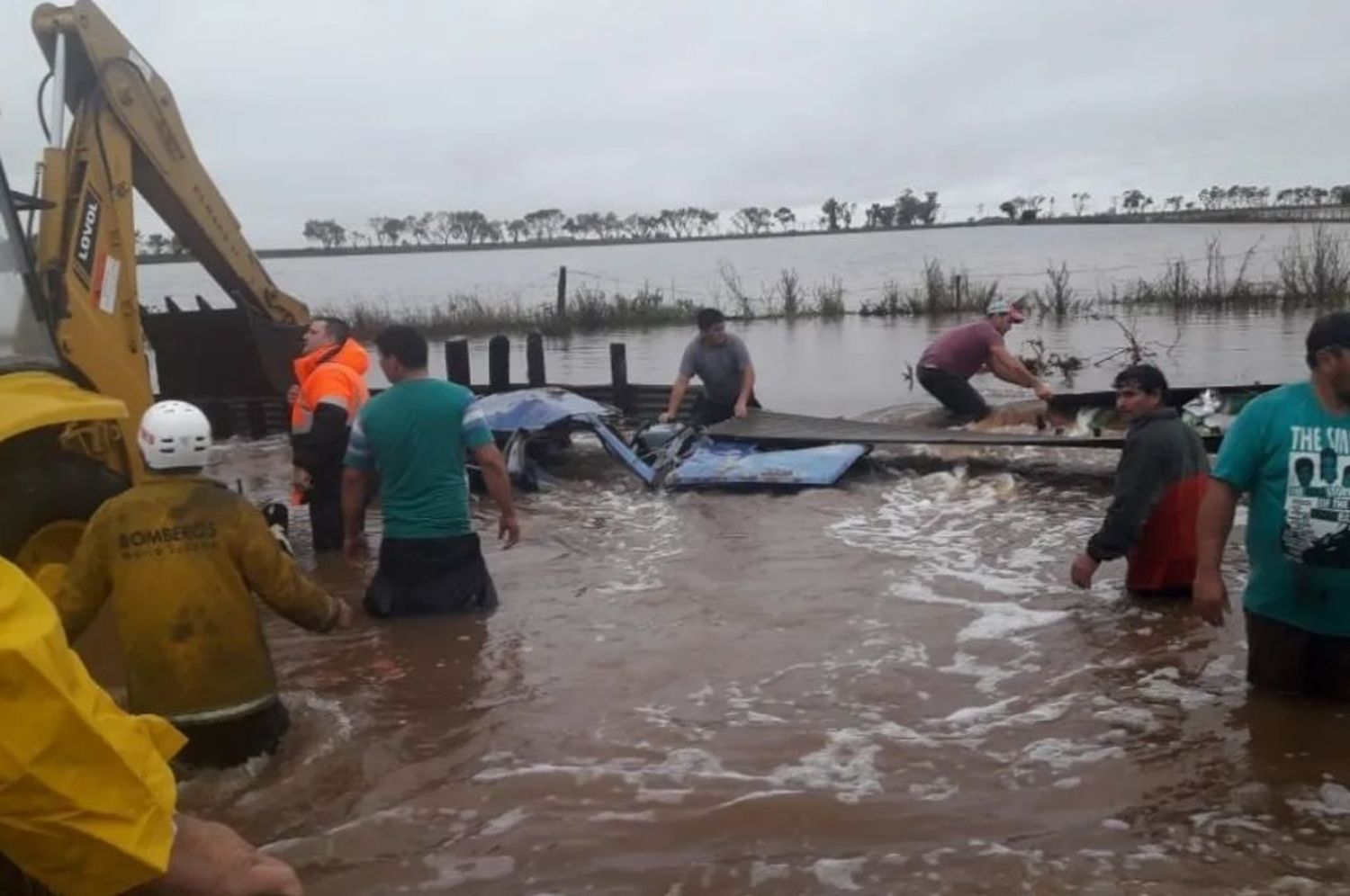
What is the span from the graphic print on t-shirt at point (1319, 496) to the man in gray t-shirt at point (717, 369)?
7892mm

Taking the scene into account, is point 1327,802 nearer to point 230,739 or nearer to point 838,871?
point 838,871

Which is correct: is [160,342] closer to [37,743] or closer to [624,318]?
[37,743]

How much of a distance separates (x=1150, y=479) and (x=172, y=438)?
492 cm

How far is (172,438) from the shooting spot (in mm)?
4434

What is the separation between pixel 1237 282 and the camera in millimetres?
30219

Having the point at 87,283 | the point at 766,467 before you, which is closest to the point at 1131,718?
the point at 766,467

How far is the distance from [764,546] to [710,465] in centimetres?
241

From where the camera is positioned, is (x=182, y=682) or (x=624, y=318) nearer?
(x=182, y=682)

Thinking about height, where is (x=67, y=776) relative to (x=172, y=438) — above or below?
below

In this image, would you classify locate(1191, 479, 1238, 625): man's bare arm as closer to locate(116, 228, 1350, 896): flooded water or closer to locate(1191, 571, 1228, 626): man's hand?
→ locate(1191, 571, 1228, 626): man's hand

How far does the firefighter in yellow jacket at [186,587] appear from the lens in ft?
14.3

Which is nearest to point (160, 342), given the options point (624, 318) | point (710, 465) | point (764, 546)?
point (710, 465)

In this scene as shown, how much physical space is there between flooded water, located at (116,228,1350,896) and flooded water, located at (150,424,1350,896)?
0.02 m

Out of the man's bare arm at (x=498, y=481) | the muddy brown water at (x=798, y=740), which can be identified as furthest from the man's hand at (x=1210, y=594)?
the man's bare arm at (x=498, y=481)
